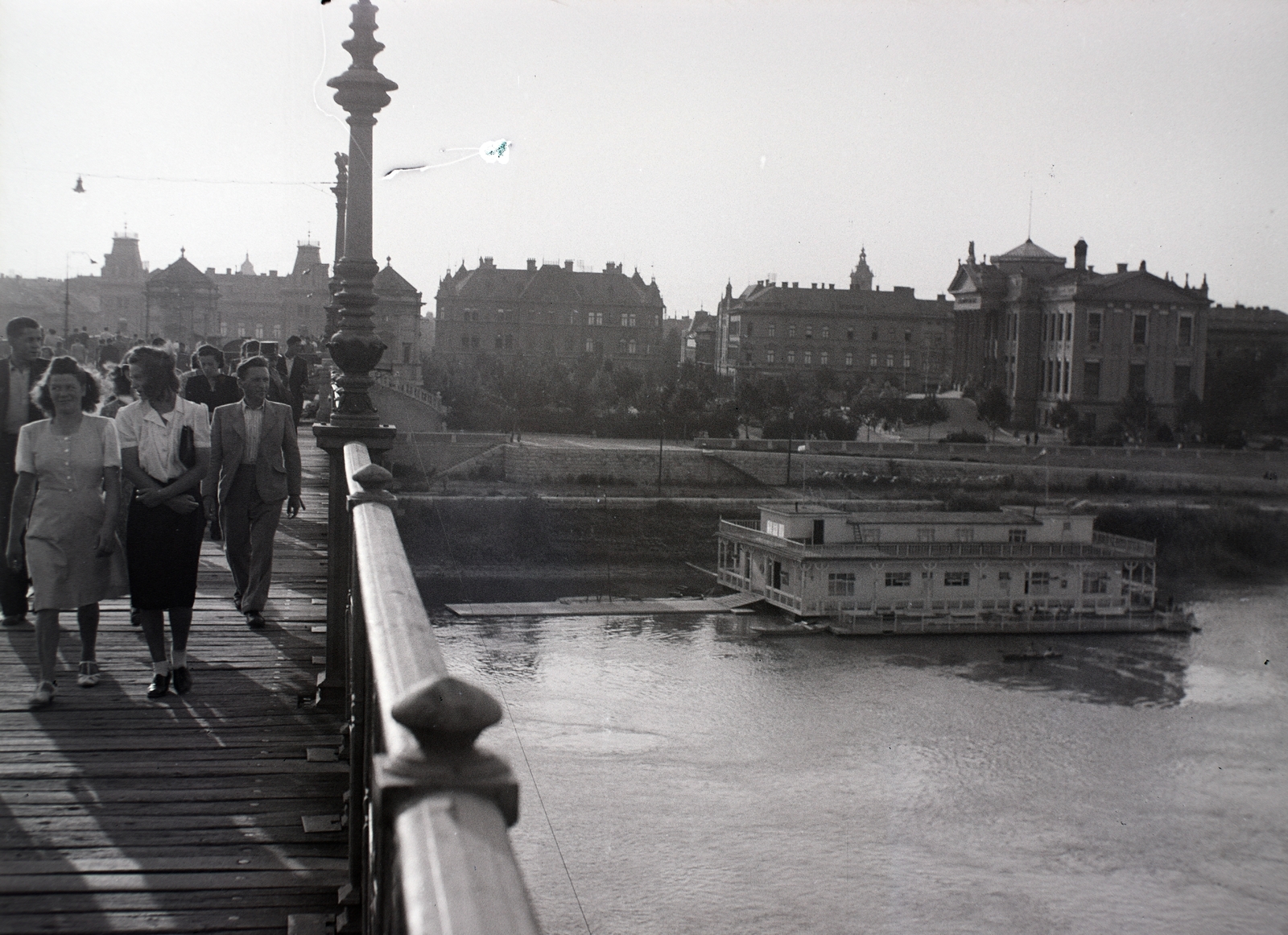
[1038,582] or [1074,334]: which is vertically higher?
[1074,334]

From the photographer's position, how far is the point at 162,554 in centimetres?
322

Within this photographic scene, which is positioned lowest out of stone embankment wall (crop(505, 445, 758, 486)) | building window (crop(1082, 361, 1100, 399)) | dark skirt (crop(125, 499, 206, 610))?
stone embankment wall (crop(505, 445, 758, 486))

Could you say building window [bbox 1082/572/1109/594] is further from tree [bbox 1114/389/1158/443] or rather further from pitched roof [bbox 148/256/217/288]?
pitched roof [bbox 148/256/217/288]

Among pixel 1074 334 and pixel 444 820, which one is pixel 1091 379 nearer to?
pixel 1074 334

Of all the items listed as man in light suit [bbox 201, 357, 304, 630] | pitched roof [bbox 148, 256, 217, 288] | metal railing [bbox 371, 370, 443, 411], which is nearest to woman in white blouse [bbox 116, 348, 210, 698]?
man in light suit [bbox 201, 357, 304, 630]

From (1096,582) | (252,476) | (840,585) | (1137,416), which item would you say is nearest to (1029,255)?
(1137,416)

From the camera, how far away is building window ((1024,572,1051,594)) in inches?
949

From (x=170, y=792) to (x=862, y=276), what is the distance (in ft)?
185

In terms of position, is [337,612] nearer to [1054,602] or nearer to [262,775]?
[262,775]

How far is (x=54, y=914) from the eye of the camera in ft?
6.45

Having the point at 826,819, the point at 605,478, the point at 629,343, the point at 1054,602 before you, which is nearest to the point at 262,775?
the point at 826,819

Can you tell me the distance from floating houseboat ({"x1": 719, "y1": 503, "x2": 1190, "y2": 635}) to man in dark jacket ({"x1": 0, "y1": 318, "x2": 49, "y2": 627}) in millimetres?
17989

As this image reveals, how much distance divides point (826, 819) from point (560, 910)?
3784 mm

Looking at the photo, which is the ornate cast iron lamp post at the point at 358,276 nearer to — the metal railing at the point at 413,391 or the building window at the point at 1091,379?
the metal railing at the point at 413,391
